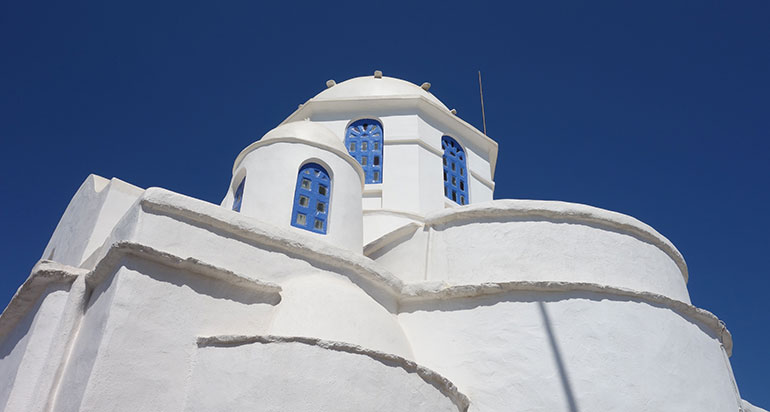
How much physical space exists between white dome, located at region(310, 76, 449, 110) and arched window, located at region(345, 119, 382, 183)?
2.06 ft

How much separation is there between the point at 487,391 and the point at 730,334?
12.8ft

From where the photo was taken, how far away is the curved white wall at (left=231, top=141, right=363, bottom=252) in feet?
27.7

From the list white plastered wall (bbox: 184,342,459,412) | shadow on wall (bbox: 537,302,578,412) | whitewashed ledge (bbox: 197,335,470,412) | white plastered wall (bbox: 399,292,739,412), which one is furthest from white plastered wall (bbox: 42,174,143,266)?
shadow on wall (bbox: 537,302,578,412)

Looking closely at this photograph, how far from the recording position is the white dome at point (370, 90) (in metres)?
13.4

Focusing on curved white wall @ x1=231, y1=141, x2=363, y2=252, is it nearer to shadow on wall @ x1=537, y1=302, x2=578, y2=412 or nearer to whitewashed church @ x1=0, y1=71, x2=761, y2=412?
whitewashed church @ x1=0, y1=71, x2=761, y2=412

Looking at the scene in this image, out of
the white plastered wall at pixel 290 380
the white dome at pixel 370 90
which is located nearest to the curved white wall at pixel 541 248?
the white plastered wall at pixel 290 380

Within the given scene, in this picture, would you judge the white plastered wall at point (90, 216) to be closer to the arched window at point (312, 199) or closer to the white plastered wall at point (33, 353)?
the white plastered wall at point (33, 353)

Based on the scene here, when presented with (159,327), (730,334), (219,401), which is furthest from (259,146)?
(730,334)

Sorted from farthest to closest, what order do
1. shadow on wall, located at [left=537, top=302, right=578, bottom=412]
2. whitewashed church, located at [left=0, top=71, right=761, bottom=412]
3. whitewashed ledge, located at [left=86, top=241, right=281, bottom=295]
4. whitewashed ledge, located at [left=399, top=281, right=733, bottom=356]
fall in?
whitewashed ledge, located at [left=399, top=281, right=733, bottom=356], shadow on wall, located at [left=537, top=302, right=578, bottom=412], whitewashed ledge, located at [left=86, top=241, right=281, bottom=295], whitewashed church, located at [left=0, top=71, right=761, bottom=412]

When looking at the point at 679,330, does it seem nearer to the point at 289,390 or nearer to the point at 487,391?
the point at 487,391

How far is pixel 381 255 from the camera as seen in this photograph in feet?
29.7

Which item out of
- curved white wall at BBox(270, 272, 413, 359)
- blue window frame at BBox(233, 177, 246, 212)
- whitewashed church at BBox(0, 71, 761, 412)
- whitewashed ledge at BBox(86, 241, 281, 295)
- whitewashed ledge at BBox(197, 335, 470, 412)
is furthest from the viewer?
blue window frame at BBox(233, 177, 246, 212)

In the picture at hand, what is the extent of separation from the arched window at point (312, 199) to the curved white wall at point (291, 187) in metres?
0.07

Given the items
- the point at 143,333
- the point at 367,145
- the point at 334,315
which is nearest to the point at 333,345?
the point at 334,315
